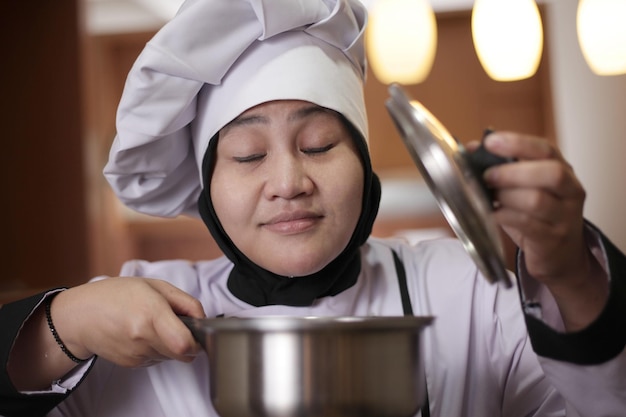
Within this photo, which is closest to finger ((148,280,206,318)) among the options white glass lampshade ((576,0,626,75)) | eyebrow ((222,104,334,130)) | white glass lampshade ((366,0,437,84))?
eyebrow ((222,104,334,130))

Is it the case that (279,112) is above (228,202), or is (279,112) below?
above

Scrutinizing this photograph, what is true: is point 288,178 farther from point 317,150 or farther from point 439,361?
point 439,361

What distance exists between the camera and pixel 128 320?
0.94 meters

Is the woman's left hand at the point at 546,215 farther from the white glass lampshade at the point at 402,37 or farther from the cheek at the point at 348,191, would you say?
the white glass lampshade at the point at 402,37

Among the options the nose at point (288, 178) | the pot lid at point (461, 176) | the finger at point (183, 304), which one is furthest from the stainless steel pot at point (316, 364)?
the nose at point (288, 178)

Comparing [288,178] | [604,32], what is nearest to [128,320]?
[288,178]

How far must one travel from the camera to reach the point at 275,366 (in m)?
0.72

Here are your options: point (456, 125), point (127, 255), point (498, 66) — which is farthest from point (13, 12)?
point (456, 125)

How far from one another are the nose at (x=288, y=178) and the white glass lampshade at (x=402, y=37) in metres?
1.83

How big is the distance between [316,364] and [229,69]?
59cm

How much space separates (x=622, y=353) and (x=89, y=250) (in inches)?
117

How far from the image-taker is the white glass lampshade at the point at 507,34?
253 cm

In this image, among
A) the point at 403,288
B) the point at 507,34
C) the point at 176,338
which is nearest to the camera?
the point at 176,338

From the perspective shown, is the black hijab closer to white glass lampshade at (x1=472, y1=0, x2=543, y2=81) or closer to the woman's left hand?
the woman's left hand
